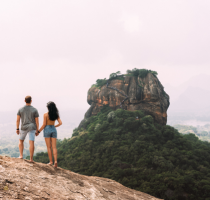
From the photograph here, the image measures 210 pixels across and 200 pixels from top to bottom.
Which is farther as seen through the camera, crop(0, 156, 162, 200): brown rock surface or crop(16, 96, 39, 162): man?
crop(16, 96, 39, 162): man

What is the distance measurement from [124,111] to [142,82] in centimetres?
901

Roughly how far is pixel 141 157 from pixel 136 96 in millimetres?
16639

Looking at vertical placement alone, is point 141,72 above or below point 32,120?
above

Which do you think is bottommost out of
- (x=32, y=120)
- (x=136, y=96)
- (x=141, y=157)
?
(x=141, y=157)

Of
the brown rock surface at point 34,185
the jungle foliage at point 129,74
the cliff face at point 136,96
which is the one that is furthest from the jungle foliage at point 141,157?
the brown rock surface at point 34,185

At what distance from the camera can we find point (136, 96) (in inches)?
1534

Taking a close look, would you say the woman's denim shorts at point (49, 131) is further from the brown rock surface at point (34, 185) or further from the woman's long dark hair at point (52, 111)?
the brown rock surface at point (34, 185)

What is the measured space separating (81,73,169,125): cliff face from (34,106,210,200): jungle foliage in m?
3.01

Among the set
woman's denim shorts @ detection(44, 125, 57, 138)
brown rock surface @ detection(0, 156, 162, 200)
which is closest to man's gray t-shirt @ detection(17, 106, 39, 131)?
woman's denim shorts @ detection(44, 125, 57, 138)

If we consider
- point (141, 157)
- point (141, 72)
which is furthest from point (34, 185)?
point (141, 72)

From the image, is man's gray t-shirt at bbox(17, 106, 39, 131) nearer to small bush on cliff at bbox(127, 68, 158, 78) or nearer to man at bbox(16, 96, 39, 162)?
man at bbox(16, 96, 39, 162)

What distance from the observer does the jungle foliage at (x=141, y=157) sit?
19603 mm

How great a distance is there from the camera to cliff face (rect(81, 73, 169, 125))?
1497 inches

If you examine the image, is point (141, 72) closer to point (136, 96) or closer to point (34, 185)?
point (136, 96)
